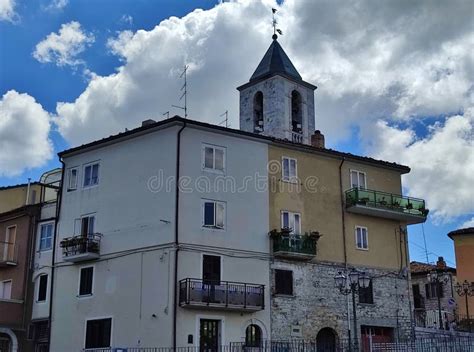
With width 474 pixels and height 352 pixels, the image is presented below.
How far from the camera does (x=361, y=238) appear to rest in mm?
42500

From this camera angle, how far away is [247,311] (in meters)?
36.9

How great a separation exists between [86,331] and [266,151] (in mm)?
14030

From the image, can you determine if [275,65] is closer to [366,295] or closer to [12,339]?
[366,295]

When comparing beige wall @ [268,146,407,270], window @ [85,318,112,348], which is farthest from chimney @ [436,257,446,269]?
window @ [85,318,112,348]

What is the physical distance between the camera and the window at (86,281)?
127 ft

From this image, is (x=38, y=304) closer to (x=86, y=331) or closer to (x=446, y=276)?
(x=86, y=331)

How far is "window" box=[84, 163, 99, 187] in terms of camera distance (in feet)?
133

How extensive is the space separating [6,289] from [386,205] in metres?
23.8

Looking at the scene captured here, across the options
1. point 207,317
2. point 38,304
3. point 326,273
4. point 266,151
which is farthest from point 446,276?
point 38,304

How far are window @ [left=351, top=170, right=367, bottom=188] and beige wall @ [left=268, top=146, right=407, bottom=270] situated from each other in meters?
0.30

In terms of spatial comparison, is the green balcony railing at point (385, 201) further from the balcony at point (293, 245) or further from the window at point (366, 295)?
the window at point (366, 295)

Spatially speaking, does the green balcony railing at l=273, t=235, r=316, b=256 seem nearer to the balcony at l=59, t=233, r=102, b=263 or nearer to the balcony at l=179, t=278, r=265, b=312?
the balcony at l=179, t=278, r=265, b=312

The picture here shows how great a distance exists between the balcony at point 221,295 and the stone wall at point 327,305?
1547 mm

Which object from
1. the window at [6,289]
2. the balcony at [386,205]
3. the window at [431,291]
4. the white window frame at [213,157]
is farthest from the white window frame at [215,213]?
the window at [431,291]
